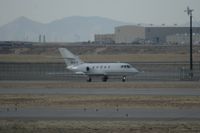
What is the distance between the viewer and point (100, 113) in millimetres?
26359

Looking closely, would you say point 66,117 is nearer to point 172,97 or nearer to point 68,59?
point 172,97

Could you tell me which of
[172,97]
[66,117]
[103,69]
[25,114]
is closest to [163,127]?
[66,117]

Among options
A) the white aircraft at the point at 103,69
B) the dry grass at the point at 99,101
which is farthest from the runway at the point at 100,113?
the white aircraft at the point at 103,69

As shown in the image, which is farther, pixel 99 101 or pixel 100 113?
pixel 99 101

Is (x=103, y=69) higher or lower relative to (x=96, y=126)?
higher

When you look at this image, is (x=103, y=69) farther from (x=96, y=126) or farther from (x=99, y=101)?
(x=96, y=126)

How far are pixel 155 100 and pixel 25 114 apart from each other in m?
10.2

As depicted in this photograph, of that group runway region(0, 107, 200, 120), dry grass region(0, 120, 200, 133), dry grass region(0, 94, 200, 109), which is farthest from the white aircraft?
dry grass region(0, 120, 200, 133)

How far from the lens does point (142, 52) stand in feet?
502

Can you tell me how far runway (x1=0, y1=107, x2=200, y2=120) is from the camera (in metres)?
24.7

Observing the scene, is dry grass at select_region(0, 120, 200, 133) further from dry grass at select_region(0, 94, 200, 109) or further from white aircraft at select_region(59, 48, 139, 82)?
white aircraft at select_region(59, 48, 139, 82)

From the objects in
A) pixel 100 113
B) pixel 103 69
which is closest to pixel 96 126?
pixel 100 113

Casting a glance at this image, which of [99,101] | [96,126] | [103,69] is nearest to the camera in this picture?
[96,126]

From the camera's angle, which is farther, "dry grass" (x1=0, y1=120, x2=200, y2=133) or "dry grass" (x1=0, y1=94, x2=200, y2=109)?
"dry grass" (x1=0, y1=94, x2=200, y2=109)
